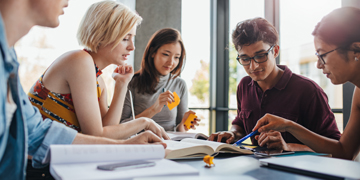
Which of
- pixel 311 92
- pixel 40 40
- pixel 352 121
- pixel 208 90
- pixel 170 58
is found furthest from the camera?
pixel 208 90

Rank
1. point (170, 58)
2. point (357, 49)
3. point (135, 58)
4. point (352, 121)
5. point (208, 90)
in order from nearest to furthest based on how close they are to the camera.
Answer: point (357, 49) → point (352, 121) → point (170, 58) → point (135, 58) → point (208, 90)

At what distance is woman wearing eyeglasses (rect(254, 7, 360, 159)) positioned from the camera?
4.20ft

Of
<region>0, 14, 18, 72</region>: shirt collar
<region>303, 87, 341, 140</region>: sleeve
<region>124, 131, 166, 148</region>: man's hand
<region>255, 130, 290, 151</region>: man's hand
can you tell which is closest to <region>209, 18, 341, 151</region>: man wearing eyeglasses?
<region>303, 87, 341, 140</region>: sleeve

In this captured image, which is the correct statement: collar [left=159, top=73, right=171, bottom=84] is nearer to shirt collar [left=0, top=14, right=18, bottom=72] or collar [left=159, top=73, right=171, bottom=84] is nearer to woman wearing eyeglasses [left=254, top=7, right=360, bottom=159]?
woman wearing eyeglasses [left=254, top=7, right=360, bottom=159]

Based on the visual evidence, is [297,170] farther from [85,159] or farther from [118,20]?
[118,20]

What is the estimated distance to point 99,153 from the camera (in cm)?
78

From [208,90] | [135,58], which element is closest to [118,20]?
[135,58]

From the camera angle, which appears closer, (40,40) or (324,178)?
(324,178)

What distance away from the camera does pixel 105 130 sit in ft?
4.41

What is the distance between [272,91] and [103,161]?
4.57ft

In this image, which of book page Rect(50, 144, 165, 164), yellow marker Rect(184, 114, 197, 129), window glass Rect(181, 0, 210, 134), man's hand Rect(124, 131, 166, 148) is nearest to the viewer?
book page Rect(50, 144, 165, 164)

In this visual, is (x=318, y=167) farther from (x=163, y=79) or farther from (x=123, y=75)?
(x=163, y=79)

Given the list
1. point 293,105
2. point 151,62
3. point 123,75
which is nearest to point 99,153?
point 123,75

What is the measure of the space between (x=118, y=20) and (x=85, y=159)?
3.00 feet
